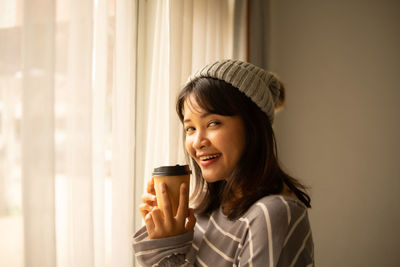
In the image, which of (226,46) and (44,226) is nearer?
(44,226)

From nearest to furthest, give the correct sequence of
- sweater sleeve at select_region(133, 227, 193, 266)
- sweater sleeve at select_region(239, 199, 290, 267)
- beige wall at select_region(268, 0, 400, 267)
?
1. sweater sleeve at select_region(239, 199, 290, 267)
2. sweater sleeve at select_region(133, 227, 193, 266)
3. beige wall at select_region(268, 0, 400, 267)

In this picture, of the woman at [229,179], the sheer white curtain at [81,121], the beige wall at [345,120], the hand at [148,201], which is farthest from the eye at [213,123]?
the beige wall at [345,120]

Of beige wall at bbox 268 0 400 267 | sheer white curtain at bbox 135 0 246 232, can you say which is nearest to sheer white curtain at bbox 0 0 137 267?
sheer white curtain at bbox 135 0 246 232

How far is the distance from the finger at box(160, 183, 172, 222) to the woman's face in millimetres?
141

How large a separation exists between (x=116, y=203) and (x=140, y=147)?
0.27 m

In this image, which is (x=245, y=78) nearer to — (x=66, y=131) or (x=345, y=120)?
(x=66, y=131)

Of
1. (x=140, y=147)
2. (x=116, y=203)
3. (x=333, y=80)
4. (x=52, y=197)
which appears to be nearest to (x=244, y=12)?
(x=333, y=80)

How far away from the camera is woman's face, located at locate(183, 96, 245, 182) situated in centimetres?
85

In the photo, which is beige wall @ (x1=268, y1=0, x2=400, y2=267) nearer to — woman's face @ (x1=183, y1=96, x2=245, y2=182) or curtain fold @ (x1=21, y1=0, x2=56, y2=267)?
woman's face @ (x1=183, y1=96, x2=245, y2=182)

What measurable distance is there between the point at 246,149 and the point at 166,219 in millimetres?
282

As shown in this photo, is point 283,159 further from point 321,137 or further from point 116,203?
point 116,203

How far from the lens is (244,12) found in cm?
202

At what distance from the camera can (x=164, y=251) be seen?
79 cm

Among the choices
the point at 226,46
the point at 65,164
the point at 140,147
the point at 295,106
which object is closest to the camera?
the point at 65,164
